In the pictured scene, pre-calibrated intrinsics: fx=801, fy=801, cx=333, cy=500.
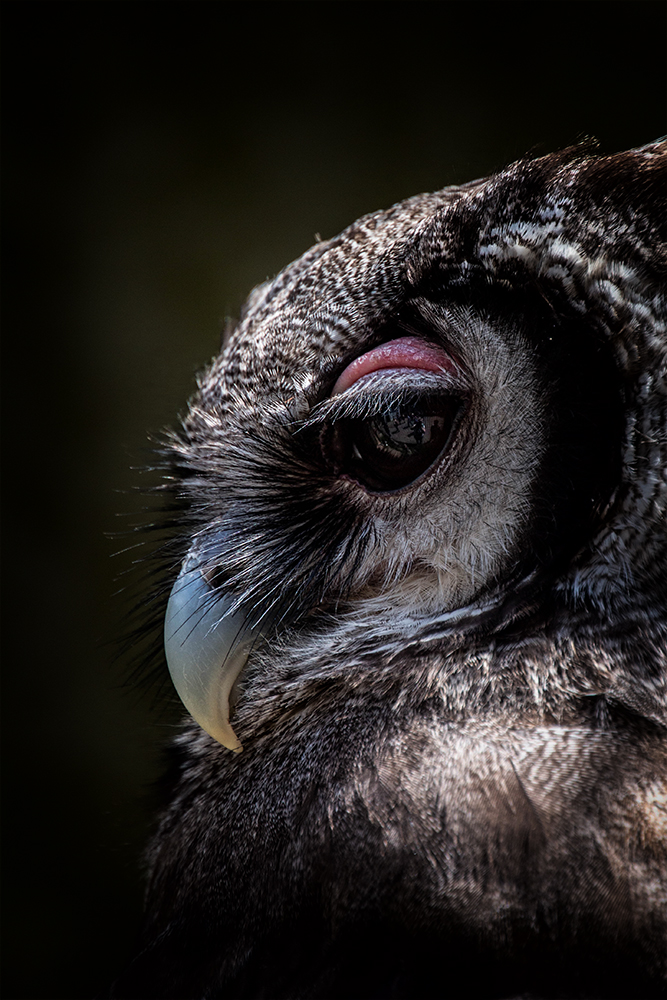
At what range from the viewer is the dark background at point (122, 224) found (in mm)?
2723

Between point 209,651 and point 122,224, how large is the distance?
241 cm

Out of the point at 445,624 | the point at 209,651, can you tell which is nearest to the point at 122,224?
the point at 209,651

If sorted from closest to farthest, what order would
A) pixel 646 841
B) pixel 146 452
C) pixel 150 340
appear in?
pixel 646 841, pixel 146 452, pixel 150 340

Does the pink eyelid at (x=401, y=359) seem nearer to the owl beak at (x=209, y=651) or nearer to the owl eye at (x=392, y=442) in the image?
the owl eye at (x=392, y=442)

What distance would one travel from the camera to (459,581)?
834 millimetres

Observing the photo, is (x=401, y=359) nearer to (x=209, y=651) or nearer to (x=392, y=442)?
(x=392, y=442)

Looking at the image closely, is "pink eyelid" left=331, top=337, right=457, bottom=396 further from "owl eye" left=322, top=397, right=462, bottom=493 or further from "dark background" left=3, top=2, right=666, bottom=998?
"dark background" left=3, top=2, right=666, bottom=998

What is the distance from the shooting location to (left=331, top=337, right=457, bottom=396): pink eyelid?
0.83m

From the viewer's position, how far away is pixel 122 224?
9.65ft

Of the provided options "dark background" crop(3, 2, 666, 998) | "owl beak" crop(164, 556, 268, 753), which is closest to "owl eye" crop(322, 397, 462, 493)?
"owl beak" crop(164, 556, 268, 753)

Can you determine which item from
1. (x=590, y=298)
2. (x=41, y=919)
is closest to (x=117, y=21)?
(x=590, y=298)

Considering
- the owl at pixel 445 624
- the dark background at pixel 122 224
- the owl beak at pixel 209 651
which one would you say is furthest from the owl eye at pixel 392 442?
the dark background at pixel 122 224

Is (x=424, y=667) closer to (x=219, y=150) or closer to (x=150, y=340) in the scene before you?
(x=150, y=340)

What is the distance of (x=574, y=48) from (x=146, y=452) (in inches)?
86.7
